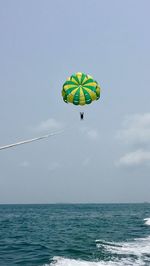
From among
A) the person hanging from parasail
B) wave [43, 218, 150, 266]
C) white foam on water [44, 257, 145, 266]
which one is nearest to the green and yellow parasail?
the person hanging from parasail

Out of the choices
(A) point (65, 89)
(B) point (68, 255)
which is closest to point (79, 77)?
(A) point (65, 89)

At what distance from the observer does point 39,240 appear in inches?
1097

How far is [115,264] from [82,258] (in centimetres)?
236

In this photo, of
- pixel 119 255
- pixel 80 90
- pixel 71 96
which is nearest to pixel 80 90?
pixel 80 90

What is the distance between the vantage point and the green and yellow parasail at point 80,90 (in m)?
22.9

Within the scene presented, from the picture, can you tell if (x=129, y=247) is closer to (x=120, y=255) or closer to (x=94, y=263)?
(x=120, y=255)

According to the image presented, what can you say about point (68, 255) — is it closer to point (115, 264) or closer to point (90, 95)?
point (115, 264)

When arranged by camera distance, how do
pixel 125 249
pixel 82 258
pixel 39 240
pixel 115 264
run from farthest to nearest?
pixel 39 240 → pixel 125 249 → pixel 82 258 → pixel 115 264

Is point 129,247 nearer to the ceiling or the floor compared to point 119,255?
nearer to the ceiling

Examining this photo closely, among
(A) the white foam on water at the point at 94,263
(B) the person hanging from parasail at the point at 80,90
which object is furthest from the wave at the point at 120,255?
(B) the person hanging from parasail at the point at 80,90

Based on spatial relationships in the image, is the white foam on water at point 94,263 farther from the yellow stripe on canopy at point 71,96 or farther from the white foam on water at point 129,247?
the yellow stripe on canopy at point 71,96

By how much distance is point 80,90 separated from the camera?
23.0 metres

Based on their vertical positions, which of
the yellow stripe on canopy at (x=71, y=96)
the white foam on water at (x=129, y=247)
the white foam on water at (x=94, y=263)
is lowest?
the white foam on water at (x=94, y=263)

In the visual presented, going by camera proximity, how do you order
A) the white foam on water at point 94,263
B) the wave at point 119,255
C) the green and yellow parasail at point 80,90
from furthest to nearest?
1. the green and yellow parasail at point 80,90
2. the wave at point 119,255
3. the white foam on water at point 94,263
